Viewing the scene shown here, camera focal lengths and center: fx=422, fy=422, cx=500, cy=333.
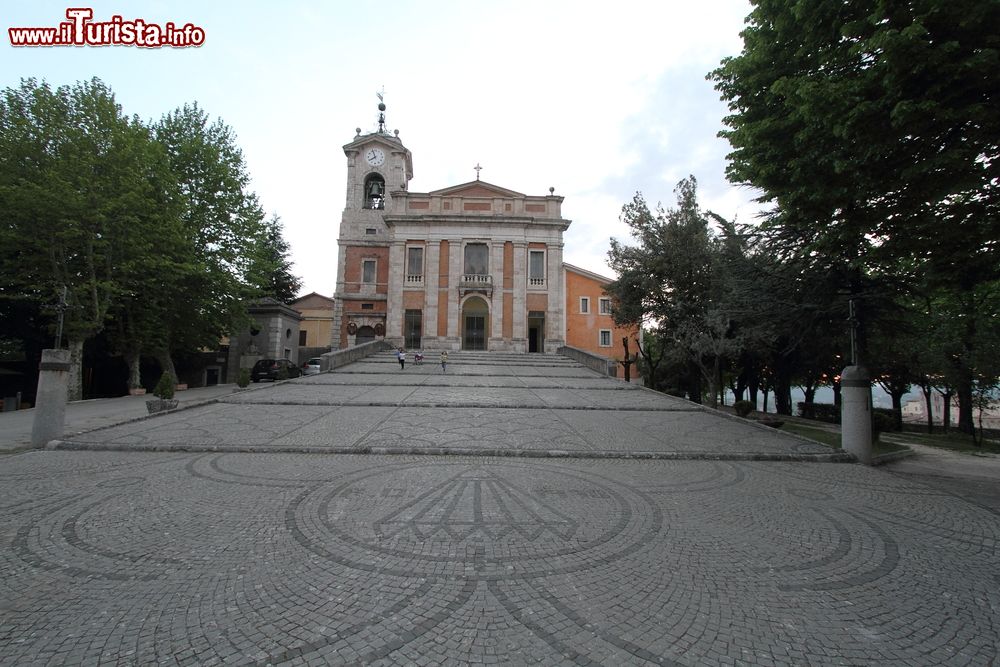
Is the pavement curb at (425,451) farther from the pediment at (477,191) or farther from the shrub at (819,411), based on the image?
the pediment at (477,191)

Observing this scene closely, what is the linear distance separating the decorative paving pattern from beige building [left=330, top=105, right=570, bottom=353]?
28554 millimetres

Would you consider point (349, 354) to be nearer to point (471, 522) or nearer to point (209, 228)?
point (209, 228)

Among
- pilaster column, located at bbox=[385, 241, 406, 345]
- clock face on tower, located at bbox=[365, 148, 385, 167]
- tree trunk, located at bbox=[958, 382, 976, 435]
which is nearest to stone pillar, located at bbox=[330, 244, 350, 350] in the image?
pilaster column, located at bbox=[385, 241, 406, 345]

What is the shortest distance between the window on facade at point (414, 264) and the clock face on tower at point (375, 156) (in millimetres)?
9174

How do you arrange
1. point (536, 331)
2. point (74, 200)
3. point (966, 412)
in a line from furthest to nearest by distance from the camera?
point (536, 331)
point (966, 412)
point (74, 200)

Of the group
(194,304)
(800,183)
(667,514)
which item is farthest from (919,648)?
(194,304)

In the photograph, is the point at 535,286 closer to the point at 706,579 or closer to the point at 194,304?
the point at 194,304

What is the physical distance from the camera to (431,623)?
279cm

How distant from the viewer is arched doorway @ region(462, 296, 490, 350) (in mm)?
35156

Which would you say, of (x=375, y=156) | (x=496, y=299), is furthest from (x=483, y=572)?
(x=375, y=156)

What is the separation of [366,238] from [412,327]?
9219 millimetres

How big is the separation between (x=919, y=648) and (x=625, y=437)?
6266 millimetres

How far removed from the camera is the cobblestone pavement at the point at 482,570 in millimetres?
2584

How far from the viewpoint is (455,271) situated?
34.9 meters
